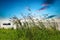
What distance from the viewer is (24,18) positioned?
150 inches

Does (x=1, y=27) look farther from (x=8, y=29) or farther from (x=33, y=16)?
(x=33, y=16)

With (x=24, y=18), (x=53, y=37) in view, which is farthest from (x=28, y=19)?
(x=53, y=37)

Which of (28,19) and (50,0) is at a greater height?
(50,0)

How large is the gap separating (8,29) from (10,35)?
0.19m

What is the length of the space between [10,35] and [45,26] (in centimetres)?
69

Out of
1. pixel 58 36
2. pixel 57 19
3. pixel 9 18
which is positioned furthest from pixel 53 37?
pixel 9 18

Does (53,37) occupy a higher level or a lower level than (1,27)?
lower

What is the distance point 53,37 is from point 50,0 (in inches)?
29.5

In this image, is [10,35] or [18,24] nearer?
[18,24]

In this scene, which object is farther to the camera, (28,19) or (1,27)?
(1,27)

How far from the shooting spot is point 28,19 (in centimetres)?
376

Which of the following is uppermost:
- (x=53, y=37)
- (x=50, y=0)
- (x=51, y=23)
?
(x=50, y=0)

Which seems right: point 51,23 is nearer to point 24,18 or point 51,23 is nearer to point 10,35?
point 24,18

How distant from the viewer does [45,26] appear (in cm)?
378
